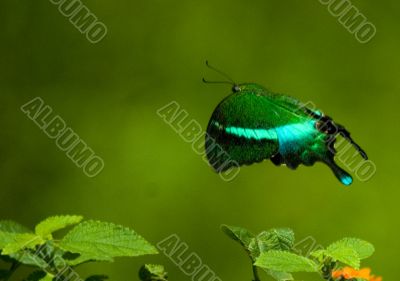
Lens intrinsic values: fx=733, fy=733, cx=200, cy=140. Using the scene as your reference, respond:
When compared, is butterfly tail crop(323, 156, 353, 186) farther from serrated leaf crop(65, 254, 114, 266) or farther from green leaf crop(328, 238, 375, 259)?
serrated leaf crop(65, 254, 114, 266)

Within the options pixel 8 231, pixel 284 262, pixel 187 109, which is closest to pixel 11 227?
pixel 8 231

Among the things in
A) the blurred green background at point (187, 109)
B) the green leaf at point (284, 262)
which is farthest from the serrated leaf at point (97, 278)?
the blurred green background at point (187, 109)

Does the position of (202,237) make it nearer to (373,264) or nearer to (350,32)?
(373,264)

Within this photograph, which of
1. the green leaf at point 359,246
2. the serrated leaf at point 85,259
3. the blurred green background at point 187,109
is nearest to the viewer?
the serrated leaf at point 85,259

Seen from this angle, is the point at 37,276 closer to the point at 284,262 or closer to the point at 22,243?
the point at 22,243

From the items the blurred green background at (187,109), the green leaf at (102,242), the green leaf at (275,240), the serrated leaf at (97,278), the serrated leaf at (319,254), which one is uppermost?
the blurred green background at (187,109)

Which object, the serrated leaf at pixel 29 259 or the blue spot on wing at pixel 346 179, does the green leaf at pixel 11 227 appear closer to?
the serrated leaf at pixel 29 259
